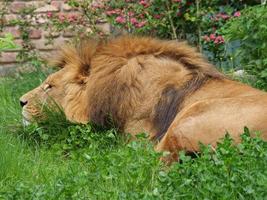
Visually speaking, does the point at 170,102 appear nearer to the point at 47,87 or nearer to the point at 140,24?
the point at 47,87

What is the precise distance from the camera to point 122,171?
174 inches

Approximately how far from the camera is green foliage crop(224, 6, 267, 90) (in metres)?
6.69

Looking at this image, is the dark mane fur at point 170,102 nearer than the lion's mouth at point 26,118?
Yes

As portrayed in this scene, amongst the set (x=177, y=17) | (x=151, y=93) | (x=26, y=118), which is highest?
(x=151, y=93)

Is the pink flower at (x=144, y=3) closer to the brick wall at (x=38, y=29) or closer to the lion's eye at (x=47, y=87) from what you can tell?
the brick wall at (x=38, y=29)

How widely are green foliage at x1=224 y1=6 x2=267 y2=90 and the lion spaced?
1.16m

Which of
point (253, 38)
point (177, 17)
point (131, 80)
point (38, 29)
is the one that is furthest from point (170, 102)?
point (38, 29)

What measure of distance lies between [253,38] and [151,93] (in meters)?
1.67

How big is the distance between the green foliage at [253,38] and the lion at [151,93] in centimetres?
116

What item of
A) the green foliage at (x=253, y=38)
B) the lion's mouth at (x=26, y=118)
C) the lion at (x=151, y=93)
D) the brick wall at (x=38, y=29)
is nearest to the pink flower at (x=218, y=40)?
the green foliage at (x=253, y=38)

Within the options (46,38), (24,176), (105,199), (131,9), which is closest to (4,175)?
(24,176)

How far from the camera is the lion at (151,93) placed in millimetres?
4887

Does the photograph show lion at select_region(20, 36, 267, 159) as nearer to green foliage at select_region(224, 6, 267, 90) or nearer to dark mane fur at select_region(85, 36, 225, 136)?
dark mane fur at select_region(85, 36, 225, 136)

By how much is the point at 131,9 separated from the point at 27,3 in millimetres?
1583
